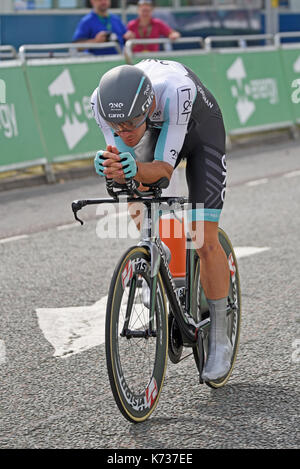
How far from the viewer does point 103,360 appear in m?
5.32

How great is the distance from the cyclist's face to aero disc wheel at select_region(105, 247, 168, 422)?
51 centimetres

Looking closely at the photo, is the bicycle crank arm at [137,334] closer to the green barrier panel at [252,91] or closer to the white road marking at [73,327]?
the white road marking at [73,327]

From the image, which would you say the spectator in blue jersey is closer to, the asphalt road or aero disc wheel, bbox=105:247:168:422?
the asphalt road

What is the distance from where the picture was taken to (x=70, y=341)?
5703 mm

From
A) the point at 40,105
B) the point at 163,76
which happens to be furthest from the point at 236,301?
the point at 40,105

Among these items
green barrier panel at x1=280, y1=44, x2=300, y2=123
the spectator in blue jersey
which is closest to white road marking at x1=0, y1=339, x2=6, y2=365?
the spectator in blue jersey

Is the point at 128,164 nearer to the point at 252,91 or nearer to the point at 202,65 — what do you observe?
the point at 202,65

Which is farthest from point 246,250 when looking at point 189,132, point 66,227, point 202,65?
point 202,65

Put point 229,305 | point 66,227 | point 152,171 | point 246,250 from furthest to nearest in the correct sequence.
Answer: point 66,227
point 246,250
point 229,305
point 152,171

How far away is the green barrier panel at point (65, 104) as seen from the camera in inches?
471

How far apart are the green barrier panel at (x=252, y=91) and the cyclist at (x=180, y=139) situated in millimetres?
10067


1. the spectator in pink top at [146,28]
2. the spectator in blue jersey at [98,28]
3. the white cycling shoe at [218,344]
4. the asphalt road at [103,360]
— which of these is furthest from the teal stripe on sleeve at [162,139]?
the spectator in pink top at [146,28]

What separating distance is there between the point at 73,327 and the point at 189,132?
189 centimetres

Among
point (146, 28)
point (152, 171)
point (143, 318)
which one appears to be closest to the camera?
point (152, 171)
